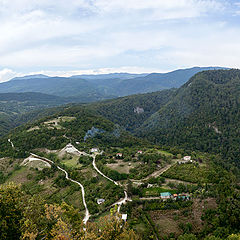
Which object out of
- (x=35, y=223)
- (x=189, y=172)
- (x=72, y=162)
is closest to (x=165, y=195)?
(x=189, y=172)

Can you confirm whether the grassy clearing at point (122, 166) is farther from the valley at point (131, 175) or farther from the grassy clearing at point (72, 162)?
the grassy clearing at point (72, 162)

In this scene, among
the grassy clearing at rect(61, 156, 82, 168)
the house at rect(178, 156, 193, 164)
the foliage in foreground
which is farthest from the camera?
the grassy clearing at rect(61, 156, 82, 168)

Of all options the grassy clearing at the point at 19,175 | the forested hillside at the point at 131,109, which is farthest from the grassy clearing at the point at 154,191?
the forested hillside at the point at 131,109

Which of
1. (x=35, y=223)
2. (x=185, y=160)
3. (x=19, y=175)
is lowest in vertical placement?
(x=19, y=175)

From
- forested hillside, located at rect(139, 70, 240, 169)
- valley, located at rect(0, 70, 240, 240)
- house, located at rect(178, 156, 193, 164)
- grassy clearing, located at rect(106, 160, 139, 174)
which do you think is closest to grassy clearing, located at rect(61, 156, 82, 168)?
valley, located at rect(0, 70, 240, 240)

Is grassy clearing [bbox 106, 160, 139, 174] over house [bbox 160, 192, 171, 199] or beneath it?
over

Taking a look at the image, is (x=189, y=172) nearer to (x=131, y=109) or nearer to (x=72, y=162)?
(x=72, y=162)

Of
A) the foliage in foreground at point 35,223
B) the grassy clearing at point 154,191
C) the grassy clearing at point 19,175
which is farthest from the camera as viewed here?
the grassy clearing at point 19,175

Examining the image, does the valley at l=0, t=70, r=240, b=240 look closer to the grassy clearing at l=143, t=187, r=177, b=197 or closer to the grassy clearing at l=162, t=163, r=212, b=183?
the grassy clearing at l=162, t=163, r=212, b=183

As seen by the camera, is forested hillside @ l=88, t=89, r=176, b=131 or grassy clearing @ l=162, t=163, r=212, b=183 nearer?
grassy clearing @ l=162, t=163, r=212, b=183

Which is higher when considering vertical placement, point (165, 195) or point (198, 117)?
point (198, 117)

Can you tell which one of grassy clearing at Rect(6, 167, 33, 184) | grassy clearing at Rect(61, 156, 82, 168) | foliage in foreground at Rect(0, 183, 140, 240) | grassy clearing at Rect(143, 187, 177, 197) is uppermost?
foliage in foreground at Rect(0, 183, 140, 240)

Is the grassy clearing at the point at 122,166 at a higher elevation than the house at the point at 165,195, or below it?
higher
